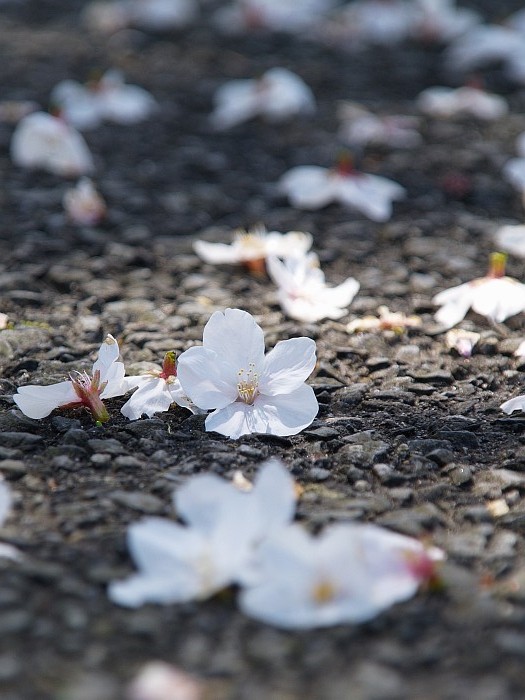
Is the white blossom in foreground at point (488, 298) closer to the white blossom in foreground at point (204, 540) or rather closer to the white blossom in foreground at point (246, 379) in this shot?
the white blossom in foreground at point (246, 379)

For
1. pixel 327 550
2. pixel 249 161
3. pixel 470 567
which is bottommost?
pixel 249 161

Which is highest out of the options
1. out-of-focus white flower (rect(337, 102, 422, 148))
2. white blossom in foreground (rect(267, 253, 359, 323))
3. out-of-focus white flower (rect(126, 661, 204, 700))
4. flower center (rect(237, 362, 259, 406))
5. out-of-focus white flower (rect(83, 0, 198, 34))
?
out-of-focus white flower (rect(126, 661, 204, 700))

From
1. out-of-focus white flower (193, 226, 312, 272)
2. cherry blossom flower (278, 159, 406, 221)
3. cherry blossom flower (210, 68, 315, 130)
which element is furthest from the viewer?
cherry blossom flower (210, 68, 315, 130)

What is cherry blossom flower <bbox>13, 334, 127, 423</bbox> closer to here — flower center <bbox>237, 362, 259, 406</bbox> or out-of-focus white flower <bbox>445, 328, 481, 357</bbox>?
flower center <bbox>237, 362, 259, 406</bbox>

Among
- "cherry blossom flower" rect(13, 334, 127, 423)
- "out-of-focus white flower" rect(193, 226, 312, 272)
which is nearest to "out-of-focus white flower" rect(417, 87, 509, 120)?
"out-of-focus white flower" rect(193, 226, 312, 272)

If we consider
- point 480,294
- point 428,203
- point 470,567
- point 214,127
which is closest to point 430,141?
point 428,203

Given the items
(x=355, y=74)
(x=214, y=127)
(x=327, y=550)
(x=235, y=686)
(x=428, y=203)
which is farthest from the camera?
(x=355, y=74)

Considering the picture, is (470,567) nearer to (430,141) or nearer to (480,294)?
(480,294)
